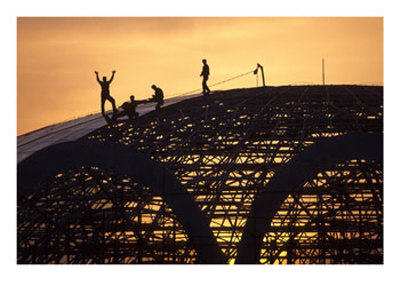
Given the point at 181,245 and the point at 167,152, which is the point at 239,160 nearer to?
the point at 167,152

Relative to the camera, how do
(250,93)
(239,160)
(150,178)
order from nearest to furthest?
(150,178) < (239,160) < (250,93)

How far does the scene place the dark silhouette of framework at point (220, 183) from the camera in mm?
23641

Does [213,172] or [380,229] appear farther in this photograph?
[213,172]

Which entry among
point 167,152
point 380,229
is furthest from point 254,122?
point 380,229

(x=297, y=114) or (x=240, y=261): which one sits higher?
(x=297, y=114)

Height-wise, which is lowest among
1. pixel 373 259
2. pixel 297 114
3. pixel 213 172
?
pixel 373 259

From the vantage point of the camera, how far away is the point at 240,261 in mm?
23734

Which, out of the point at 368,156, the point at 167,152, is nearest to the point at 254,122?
the point at 167,152

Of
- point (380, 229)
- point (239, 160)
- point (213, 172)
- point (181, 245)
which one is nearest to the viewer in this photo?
point (181, 245)

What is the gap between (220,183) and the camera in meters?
34.0

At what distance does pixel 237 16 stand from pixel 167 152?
13945mm

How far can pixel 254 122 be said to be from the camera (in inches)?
1448

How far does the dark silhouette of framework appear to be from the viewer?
23.6 metres

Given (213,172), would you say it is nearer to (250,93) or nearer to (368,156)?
(250,93)
